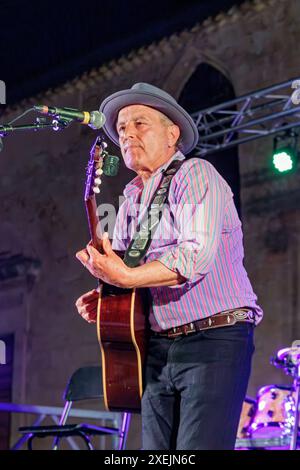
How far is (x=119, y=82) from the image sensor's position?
44.2ft

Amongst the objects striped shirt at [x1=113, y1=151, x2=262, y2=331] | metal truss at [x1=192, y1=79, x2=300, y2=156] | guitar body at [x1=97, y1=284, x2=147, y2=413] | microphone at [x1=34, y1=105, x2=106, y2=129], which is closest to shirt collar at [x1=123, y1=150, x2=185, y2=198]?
striped shirt at [x1=113, y1=151, x2=262, y2=331]

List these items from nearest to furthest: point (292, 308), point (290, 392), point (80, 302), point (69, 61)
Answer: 1. point (80, 302)
2. point (290, 392)
3. point (292, 308)
4. point (69, 61)

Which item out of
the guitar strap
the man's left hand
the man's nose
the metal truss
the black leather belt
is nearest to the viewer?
the man's left hand

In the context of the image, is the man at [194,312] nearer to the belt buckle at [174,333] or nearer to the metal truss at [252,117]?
the belt buckle at [174,333]

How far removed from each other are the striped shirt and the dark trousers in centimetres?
10

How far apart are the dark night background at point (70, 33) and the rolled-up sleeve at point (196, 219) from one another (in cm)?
1003

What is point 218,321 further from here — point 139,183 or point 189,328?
point 139,183

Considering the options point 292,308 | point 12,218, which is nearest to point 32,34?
point 12,218

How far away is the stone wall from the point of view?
34.6 feet

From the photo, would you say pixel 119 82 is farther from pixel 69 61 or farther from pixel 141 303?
pixel 141 303

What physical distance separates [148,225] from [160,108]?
55 centimetres

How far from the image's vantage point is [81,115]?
10.0ft

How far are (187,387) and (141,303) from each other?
0.42 m

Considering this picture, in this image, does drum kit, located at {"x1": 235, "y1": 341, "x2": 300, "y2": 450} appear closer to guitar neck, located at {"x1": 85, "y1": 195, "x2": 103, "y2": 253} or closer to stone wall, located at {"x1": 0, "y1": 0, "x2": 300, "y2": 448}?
stone wall, located at {"x1": 0, "y1": 0, "x2": 300, "y2": 448}
